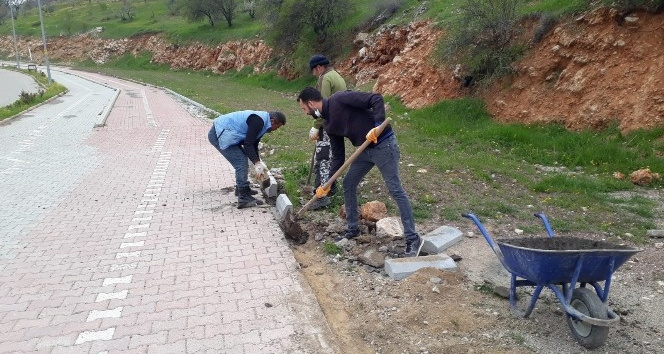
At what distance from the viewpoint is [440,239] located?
5.50 meters

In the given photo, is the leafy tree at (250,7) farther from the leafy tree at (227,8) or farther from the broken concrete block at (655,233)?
the broken concrete block at (655,233)

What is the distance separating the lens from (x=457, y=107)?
13.3 meters

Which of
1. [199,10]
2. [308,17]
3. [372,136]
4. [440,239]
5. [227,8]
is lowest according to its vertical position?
[440,239]

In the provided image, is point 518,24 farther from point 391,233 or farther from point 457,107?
point 391,233

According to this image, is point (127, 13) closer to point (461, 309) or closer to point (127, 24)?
point (127, 24)

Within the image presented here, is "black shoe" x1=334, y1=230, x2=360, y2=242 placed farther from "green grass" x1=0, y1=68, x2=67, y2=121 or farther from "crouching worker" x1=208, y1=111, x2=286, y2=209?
"green grass" x1=0, y1=68, x2=67, y2=121

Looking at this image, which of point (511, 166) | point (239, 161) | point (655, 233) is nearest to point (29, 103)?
point (239, 161)

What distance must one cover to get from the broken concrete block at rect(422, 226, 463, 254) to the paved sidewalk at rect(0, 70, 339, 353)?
1.34 meters

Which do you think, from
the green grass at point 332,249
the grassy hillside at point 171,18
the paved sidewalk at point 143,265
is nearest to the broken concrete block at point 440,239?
the green grass at point 332,249

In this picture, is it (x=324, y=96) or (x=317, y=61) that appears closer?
(x=317, y=61)

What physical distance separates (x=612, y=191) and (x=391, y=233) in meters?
4.04

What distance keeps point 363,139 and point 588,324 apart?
265 centimetres

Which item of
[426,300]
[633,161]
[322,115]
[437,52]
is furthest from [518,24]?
[426,300]

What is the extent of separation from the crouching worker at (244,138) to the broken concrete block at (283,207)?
15.3 inches
